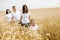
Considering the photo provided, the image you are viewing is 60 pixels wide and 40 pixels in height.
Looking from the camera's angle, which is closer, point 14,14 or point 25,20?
point 25,20

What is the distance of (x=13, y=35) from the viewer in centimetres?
279

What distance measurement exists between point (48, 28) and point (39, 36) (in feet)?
1.67

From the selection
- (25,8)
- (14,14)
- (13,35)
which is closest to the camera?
(13,35)

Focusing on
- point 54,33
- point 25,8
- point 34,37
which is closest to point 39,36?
point 34,37

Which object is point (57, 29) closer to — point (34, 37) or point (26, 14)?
point (34, 37)

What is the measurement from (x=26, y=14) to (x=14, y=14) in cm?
123

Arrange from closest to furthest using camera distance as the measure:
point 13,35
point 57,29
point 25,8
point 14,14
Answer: point 13,35, point 57,29, point 25,8, point 14,14

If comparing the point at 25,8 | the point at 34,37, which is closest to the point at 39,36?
the point at 34,37

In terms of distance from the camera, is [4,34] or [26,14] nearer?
[4,34]

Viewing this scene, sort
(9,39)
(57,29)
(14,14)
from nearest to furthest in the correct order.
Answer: (9,39)
(57,29)
(14,14)

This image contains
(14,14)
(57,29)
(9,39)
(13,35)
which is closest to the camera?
(9,39)

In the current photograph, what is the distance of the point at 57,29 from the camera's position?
10.1ft

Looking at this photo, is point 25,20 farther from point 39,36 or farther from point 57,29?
point 39,36

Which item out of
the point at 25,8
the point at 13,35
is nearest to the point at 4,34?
the point at 13,35
